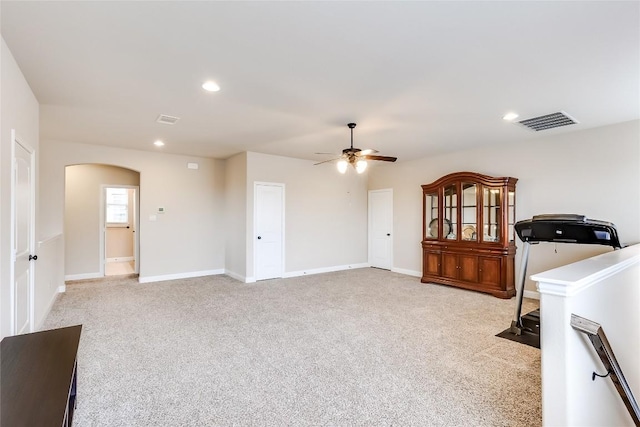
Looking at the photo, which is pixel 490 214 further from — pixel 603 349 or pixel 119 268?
pixel 119 268

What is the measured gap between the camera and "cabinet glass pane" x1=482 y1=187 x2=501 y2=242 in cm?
560

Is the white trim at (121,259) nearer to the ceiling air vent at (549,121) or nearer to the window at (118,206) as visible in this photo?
the window at (118,206)

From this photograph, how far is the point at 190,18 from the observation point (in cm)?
212

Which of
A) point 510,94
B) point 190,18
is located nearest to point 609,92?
point 510,94

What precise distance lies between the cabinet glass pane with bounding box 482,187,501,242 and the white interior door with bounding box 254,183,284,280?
12.8 feet

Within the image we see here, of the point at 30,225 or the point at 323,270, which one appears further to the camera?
the point at 323,270

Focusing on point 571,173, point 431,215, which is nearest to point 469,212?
point 431,215

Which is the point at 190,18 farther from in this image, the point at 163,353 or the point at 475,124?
the point at 475,124

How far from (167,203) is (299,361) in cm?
499

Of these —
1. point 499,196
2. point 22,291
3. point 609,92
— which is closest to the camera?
point 22,291

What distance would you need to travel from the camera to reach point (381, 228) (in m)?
8.02

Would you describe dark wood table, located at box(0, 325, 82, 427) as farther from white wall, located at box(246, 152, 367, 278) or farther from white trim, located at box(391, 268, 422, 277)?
white trim, located at box(391, 268, 422, 277)

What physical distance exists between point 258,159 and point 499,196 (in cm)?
452

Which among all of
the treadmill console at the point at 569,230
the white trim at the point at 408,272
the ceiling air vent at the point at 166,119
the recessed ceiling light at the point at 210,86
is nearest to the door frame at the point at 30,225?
Answer: the ceiling air vent at the point at 166,119
